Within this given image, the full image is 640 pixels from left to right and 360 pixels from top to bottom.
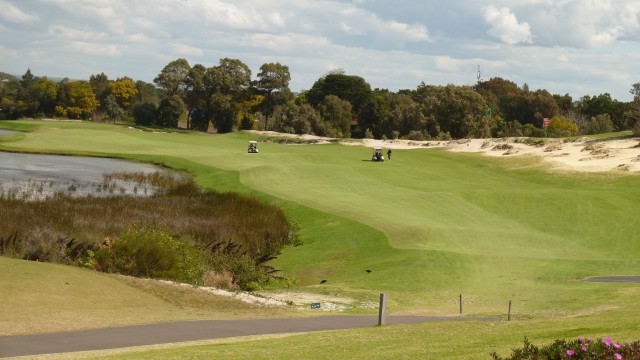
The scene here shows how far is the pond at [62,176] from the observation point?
198ft

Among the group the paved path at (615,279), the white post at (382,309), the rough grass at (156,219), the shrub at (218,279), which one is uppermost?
the white post at (382,309)

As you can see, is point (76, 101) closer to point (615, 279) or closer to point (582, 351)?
point (615, 279)

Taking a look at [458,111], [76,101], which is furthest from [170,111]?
[458,111]

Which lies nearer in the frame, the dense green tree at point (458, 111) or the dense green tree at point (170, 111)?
the dense green tree at point (458, 111)

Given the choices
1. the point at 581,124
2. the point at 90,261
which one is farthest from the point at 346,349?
the point at 581,124

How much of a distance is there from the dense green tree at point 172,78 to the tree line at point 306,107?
0.67ft

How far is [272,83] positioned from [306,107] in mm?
14448

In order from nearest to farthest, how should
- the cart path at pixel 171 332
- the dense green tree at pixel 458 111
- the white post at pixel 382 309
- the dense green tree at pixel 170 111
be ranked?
the cart path at pixel 171 332, the white post at pixel 382 309, the dense green tree at pixel 458 111, the dense green tree at pixel 170 111

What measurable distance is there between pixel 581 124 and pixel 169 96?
7815 cm

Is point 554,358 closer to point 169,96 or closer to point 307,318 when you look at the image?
point 307,318

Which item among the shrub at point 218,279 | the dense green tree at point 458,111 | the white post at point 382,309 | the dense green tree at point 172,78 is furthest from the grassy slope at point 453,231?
the dense green tree at point 172,78

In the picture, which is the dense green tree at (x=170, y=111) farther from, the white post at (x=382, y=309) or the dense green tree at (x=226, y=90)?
the white post at (x=382, y=309)

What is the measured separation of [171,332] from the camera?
73.7 feet

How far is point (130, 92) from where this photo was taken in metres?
196
